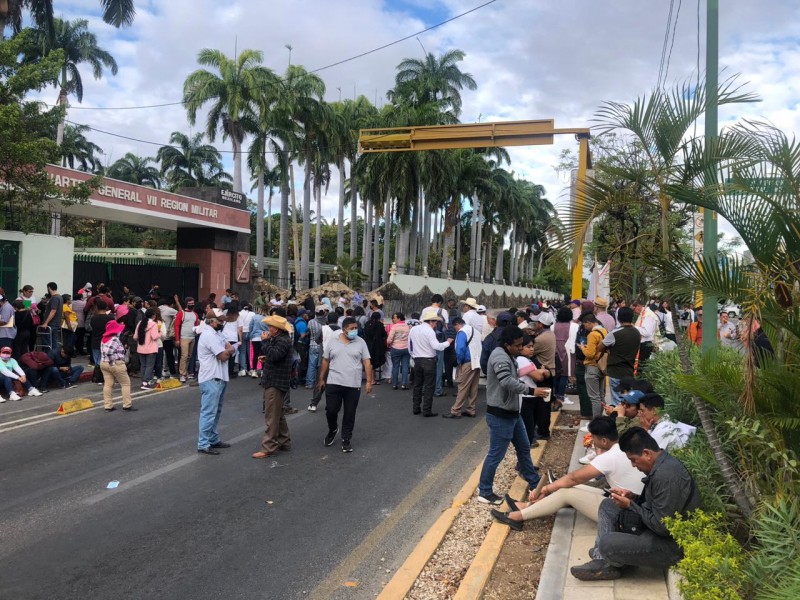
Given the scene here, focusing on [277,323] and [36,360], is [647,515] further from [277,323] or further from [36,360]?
[36,360]

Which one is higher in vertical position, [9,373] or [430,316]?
[430,316]

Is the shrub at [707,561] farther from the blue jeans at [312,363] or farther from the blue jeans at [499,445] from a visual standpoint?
the blue jeans at [312,363]

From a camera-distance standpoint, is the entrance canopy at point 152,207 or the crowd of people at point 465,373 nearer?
the crowd of people at point 465,373

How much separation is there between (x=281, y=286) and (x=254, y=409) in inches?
1104

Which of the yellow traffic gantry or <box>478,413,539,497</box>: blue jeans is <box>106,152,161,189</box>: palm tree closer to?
the yellow traffic gantry

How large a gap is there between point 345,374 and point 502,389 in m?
2.60

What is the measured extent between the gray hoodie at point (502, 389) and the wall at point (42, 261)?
13.9 meters

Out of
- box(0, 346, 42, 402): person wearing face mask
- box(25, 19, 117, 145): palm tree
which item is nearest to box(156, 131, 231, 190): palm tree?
box(25, 19, 117, 145): palm tree

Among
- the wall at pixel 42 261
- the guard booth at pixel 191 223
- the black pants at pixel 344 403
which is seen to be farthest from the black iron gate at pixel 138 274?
the black pants at pixel 344 403

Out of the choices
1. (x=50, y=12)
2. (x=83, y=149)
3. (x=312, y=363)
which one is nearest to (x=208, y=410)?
(x=312, y=363)

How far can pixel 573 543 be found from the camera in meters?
5.00

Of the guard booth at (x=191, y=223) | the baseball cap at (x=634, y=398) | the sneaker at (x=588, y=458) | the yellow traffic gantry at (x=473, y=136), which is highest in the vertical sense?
the yellow traffic gantry at (x=473, y=136)

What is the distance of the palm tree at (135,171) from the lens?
61812 millimetres

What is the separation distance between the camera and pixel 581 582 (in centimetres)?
434
